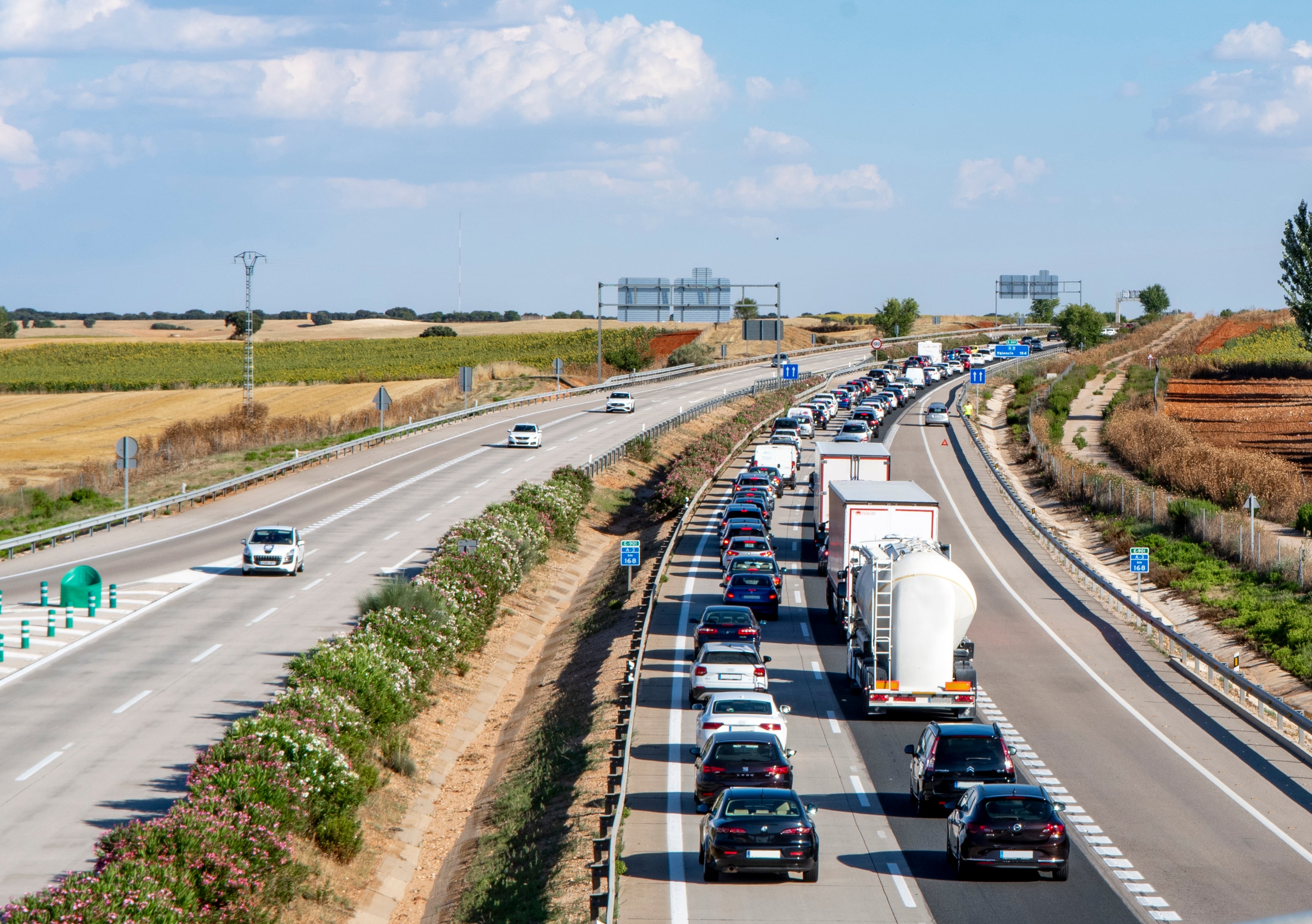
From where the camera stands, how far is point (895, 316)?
180m

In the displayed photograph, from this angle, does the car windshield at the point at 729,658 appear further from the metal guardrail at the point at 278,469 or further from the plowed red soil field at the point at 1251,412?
the plowed red soil field at the point at 1251,412

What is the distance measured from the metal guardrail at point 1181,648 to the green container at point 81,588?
87.5 feet

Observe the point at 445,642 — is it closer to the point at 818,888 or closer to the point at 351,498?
the point at 818,888

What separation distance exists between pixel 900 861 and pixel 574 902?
14.4 ft

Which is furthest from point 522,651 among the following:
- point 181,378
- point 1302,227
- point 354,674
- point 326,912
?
point 181,378

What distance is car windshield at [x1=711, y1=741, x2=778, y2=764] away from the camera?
2088 centimetres

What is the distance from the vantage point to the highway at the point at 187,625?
880 inches

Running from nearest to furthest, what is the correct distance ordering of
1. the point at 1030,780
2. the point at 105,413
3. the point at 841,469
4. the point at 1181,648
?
1. the point at 1030,780
2. the point at 1181,648
3. the point at 841,469
4. the point at 105,413

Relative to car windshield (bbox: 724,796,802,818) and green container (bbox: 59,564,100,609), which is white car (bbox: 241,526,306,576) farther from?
car windshield (bbox: 724,796,802,818)

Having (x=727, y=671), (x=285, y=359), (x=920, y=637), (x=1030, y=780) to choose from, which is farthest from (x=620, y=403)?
(x=285, y=359)

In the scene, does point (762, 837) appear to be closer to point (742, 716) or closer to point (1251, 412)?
point (742, 716)

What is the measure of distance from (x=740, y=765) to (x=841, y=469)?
87.7ft

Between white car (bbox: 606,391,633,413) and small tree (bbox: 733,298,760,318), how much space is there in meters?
26.4

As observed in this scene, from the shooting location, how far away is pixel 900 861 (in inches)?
744
